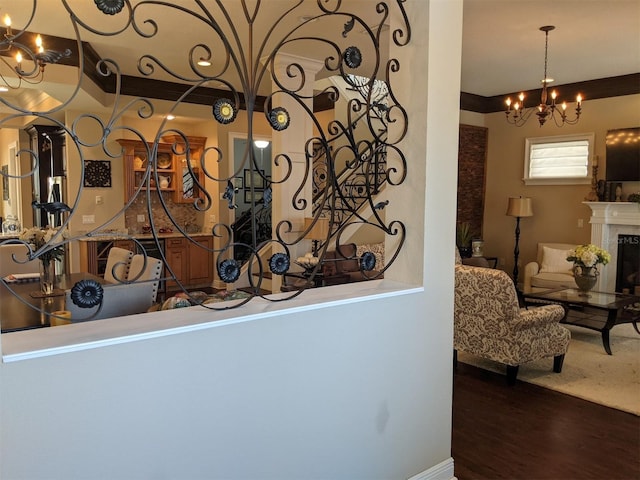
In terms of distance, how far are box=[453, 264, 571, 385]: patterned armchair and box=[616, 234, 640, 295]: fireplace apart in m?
3.30

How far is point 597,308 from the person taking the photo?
464 centimetres

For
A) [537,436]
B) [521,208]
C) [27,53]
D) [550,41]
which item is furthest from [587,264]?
[27,53]

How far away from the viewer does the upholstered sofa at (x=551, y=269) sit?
6586 mm

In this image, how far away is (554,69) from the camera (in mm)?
6477

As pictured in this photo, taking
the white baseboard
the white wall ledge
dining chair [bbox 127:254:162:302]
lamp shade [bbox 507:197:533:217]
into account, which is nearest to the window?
lamp shade [bbox 507:197:533:217]

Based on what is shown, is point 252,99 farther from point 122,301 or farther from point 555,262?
point 555,262

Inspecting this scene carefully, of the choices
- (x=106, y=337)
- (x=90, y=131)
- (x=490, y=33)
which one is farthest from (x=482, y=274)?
(x=90, y=131)

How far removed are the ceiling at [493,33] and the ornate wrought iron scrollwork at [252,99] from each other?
0.11 ft

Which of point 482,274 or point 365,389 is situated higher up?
point 482,274

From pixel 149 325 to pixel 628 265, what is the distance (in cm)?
705

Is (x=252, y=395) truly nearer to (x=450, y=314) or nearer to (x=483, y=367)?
(x=450, y=314)

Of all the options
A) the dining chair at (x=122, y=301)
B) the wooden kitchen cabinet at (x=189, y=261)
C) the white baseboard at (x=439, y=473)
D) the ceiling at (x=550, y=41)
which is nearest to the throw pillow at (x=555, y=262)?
the ceiling at (x=550, y=41)

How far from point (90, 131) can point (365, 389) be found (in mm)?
6059

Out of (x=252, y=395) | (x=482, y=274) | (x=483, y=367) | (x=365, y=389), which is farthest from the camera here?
(x=483, y=367)
